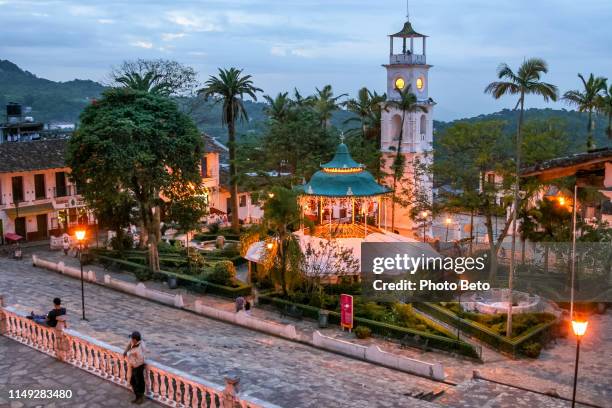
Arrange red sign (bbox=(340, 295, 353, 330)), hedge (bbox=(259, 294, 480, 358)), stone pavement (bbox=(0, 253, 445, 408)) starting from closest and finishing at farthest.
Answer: stone pavement (bbox=(0, 253, 445, 408)), hedge (bbox=(259, 294, 480, 358)), red sign (bbox=(340, 295, 353, 330))

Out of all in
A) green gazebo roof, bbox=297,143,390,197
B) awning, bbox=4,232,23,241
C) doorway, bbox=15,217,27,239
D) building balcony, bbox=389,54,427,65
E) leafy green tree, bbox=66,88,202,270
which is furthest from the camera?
building balcony, bbox=389,54,427,65

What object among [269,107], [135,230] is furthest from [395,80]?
[135,230]

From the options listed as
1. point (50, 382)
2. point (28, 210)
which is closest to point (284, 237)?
point (50, 382)

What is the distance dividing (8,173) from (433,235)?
28.5 m

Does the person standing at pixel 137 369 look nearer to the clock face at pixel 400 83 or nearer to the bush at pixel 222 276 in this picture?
the bush at pixel 222 276

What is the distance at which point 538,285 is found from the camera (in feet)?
104

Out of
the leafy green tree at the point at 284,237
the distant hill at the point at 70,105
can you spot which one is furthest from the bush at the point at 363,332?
the distant hill at the point at 70,105

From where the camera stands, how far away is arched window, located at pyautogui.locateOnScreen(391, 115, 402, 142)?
49406 mm

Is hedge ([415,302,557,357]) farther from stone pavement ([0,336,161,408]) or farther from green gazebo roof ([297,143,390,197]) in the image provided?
stone pavement ([0,336,161,408])

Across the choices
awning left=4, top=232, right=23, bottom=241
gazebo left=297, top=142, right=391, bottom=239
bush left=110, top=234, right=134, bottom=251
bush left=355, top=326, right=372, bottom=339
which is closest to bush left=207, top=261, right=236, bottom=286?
gazebo left=297, top=142, right=391, bottom=239

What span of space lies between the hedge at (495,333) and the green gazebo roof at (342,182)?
811 cm

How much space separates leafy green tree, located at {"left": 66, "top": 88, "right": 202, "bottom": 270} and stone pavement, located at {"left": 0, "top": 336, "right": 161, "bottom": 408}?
52.2 ft

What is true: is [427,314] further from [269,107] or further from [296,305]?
[269,107]

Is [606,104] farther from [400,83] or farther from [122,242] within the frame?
[122,242]
